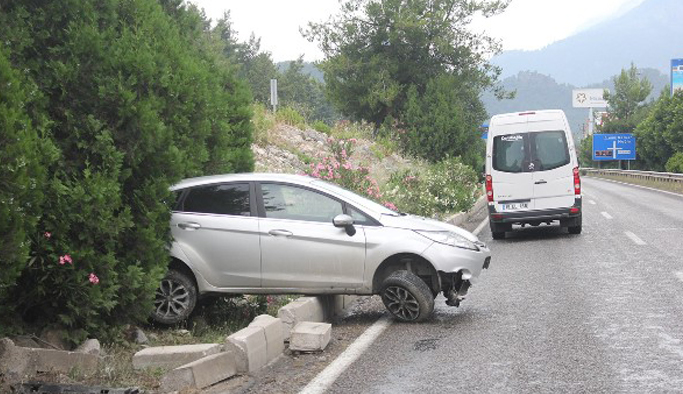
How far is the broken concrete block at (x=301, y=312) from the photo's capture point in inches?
281

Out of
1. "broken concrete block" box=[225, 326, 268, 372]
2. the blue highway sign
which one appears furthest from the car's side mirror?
the blue highway sign

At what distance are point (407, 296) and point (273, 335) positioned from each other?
A: 175 cm

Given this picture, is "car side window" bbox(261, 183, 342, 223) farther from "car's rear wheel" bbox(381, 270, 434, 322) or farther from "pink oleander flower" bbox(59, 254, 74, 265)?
"pink oleander flower" bbox(59, 254, 74, 265)

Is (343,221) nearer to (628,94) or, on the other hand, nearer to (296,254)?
(296,254)

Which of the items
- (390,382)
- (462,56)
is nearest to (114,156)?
(390,382)

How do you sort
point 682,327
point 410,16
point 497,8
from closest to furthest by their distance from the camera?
point 682,327 → point 410,16 → point 497,8

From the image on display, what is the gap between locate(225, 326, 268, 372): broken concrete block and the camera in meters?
5.85

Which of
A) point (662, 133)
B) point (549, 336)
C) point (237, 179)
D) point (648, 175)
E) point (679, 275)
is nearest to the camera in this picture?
point (549, 336)

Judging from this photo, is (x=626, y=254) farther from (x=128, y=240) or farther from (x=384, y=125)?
(x=384, y=125)

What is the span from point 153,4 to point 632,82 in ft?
313

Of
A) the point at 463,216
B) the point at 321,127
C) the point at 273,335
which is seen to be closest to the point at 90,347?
the point at 273,335

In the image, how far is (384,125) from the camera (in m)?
31.3

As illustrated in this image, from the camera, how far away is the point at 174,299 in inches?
296

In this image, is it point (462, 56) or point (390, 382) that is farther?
point (462, 56)
